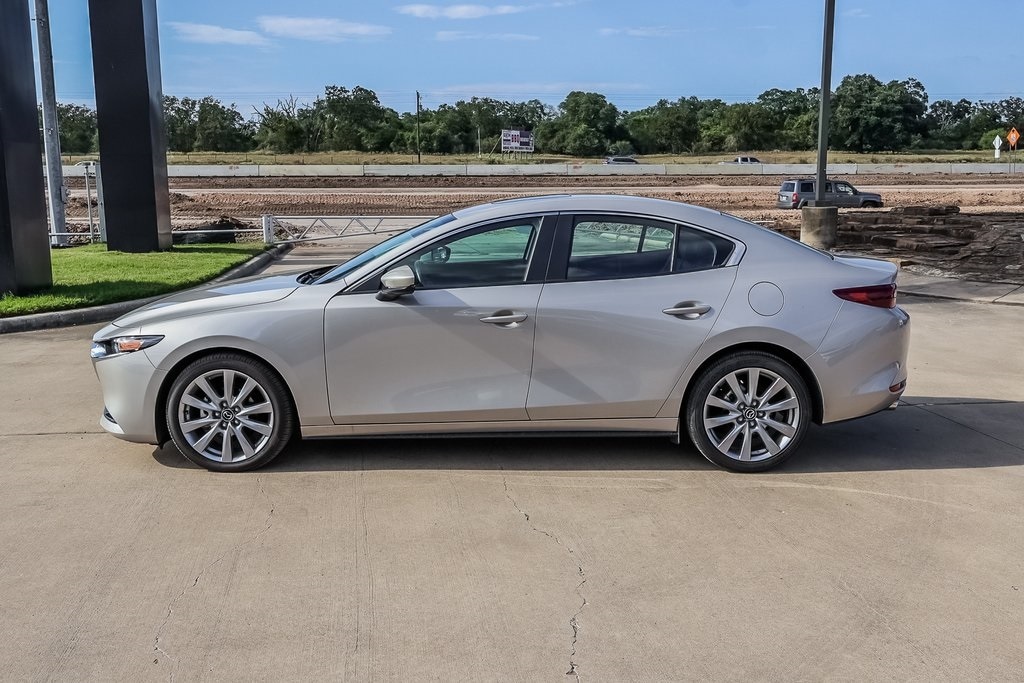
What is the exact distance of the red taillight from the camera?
568cm

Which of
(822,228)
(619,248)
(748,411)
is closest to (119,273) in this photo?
(619,248)

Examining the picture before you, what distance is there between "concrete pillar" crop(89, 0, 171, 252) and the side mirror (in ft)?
44.1

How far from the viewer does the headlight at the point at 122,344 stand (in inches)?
221

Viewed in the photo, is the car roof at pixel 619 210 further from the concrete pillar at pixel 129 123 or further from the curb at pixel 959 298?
the concrete pillar at pixel 129 123

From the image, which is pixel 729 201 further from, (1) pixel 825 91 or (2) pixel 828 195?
(1) pixel 825 91

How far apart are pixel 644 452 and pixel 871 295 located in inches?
66.2

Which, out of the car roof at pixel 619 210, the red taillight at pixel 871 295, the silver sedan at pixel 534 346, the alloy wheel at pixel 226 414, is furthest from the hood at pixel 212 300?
the red taillight at pixel 871 295

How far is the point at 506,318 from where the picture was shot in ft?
18.1

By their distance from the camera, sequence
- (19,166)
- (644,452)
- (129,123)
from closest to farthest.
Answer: (644,452), (19,166), (129,123)

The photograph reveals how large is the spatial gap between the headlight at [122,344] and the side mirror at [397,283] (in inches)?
52.8

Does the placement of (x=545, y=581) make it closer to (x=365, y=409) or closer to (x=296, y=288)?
(x=365, y=409)

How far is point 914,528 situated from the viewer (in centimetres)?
488

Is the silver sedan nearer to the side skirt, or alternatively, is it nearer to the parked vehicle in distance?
the side skirt

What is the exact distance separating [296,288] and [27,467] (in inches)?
78.7
